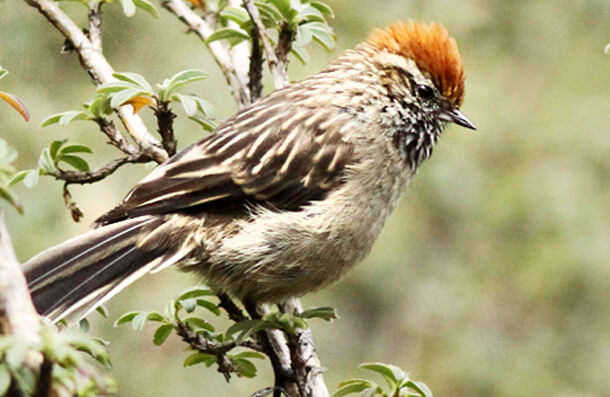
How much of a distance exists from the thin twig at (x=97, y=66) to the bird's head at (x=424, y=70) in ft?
4.04

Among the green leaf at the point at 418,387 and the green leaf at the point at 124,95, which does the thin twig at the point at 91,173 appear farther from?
the green leaf at the point at 418,387

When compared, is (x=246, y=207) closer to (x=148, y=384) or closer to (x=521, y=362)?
(x=148, y=384)

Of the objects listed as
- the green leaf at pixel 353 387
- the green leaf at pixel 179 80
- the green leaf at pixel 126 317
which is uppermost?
the green leaf at pixel 179 80

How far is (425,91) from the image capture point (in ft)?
14.4

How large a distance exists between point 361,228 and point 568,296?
3633mm

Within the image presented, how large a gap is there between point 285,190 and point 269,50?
61cm

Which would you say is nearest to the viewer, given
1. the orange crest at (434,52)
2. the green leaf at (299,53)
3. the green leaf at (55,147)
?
the green leaf at (55,147)

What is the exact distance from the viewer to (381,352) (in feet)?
25.4

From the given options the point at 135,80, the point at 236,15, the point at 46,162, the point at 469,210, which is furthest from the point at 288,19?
the point at 469,210

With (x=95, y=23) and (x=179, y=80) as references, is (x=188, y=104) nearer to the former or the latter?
(x=179, y=80)

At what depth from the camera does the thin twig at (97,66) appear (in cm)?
382

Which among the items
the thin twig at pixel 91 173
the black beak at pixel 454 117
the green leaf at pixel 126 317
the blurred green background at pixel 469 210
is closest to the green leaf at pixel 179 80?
the thin twig at pixel 91 173

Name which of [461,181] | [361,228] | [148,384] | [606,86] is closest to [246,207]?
[361,228]

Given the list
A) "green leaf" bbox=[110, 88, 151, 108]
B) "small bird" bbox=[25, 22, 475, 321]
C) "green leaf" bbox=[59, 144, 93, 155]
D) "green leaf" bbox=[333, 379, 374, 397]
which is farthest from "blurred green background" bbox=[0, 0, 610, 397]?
"green leaf" bbox=[333, 379, 374, 397]
